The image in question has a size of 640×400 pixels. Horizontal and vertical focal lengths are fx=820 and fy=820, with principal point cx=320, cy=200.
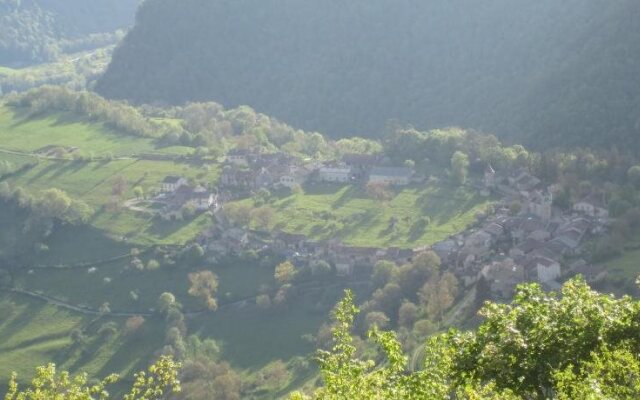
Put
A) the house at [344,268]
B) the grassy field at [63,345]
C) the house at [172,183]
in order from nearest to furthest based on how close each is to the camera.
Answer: the grassy field at [63,345], the house at [344,268], the house at [172,183]

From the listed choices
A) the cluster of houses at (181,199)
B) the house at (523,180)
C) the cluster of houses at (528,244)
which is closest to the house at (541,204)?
the cluster of houses at (528,244)

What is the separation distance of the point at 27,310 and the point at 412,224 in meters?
31.5

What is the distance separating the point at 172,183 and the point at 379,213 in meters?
22.2

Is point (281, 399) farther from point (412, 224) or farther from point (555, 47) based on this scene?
point (555, 47)

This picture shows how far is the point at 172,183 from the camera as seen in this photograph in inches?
3214

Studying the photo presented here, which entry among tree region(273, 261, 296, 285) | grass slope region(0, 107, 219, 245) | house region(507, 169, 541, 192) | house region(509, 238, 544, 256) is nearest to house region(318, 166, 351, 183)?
grass slope region(0, 107, 219, 245)

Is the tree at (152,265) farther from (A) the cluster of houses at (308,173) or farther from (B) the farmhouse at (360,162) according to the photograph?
(B) the farmhouse at (360,162)

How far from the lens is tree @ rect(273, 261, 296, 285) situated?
202ft

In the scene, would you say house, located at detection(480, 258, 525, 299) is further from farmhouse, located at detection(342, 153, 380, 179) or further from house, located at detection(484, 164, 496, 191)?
farmhouse, located at detection(342, 153, 380, 179)

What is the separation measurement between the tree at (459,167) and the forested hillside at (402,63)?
13265mm

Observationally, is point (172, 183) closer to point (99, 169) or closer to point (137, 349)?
point (99, 169)

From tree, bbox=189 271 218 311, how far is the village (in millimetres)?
4487

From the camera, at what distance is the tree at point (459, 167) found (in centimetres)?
7806

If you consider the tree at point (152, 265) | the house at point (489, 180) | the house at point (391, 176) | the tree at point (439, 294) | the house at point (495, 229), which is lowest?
the tree at point (152, 265)
